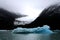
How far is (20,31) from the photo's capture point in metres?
43.8

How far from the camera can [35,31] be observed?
43.6 metres

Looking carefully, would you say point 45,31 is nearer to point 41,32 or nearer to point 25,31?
point 41,32

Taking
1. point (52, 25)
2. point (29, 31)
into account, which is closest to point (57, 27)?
point (52, 25)

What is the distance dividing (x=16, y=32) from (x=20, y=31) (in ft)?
4.21

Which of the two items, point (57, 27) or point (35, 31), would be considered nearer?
point (35, 31)

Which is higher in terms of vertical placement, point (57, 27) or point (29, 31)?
point (57, 27)

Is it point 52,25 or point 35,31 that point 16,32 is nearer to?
point 35,31

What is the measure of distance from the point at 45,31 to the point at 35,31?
1.78 m

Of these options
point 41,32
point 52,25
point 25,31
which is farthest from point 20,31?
point 52,25

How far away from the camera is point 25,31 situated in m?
43.9

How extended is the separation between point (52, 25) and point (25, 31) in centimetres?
4651

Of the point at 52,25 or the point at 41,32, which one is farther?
the point at 52,25

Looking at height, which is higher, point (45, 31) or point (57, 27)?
point (57, 27)

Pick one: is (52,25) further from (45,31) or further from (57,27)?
(45,31)
